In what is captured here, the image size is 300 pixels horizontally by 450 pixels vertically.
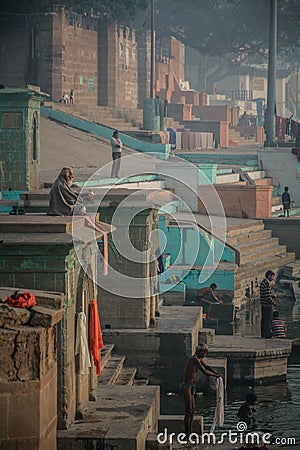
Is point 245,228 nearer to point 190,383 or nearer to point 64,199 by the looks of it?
point 190,383

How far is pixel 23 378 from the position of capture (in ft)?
25.7

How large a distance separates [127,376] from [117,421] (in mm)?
3578

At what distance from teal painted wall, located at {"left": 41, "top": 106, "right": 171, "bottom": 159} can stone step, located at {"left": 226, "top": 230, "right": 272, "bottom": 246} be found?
23.0 feet

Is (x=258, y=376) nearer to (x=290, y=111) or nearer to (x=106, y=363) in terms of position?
(x=106, y=363)

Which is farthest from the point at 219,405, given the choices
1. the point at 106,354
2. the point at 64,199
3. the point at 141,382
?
the point at 64,199

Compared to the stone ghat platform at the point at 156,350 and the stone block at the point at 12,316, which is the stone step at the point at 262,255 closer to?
the stone ghat platform at the point at 156,350

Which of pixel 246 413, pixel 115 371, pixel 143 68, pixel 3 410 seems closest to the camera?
pixel 3 410

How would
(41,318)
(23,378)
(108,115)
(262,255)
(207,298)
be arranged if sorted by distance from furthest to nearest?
(108,115)
(262,255)
(207,298)
(41,318)
(23,378)

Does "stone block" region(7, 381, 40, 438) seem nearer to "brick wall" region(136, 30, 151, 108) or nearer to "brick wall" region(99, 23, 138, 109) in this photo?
"brick wall" region(99, 23, 138, 109)

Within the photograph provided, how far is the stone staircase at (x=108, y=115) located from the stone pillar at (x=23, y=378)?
1057 inches

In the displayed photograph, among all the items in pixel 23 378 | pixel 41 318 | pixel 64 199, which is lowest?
pixel 23 378

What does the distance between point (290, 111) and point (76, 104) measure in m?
47.6

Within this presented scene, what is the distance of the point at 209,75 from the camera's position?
74375mm

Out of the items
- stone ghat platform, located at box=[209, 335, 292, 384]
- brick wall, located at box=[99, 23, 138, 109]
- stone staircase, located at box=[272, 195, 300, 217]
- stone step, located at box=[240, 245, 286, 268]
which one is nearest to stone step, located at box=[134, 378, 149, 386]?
stone ghat platform, located at box=[209, 335, 292, 384]
